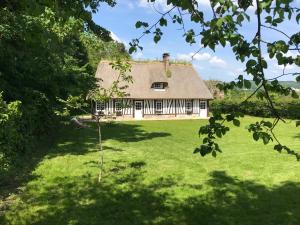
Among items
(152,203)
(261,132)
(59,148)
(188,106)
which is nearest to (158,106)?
(188,106)

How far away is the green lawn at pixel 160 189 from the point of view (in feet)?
33.5

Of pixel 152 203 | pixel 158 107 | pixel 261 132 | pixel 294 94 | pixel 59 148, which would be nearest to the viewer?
pixel 261 132

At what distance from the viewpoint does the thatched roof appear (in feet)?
166

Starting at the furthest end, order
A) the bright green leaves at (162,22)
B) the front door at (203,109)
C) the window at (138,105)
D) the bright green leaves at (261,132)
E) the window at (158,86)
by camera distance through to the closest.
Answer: the front door at (203,109)
the window at (158,86)
the window at (138,105)
the bright green leaves at (162,22)
the bright green leaves at (261,132)

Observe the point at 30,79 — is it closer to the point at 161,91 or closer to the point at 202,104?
the point at 161,91

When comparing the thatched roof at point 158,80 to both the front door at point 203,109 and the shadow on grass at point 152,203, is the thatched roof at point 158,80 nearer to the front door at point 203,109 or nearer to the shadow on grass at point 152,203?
the front door at point 203,109

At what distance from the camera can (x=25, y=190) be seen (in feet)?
42.2

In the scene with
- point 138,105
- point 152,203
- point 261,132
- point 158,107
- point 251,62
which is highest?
point 251,62

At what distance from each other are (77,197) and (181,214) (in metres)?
3.16

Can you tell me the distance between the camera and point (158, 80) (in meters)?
51.6

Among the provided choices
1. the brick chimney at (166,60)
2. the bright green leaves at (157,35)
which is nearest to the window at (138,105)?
the brick chimney at (166,60)

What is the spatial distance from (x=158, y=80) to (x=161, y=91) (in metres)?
1.34

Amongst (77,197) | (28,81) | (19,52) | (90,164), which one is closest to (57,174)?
(90,164)

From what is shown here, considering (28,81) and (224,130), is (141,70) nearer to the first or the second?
(28,81)
